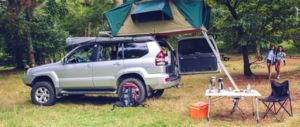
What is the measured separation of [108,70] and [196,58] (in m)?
2.93

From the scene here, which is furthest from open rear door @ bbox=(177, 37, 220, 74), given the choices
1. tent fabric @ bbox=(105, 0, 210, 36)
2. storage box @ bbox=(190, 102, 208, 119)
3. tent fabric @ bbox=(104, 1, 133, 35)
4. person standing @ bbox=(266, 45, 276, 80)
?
person standing @ bbox=(266, 45, 276, 80)

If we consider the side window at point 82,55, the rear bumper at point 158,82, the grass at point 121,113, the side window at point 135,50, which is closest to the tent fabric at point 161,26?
the side window at point 135,50

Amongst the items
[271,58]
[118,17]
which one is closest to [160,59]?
[118,17]

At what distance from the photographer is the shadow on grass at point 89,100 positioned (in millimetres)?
10613

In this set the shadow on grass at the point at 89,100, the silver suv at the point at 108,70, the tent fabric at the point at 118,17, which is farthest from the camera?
the tent fabric at the point at 118,17

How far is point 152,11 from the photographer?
9969 mm

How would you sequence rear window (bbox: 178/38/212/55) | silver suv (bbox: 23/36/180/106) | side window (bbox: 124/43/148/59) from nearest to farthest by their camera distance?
silver suv (bbox: 23/36/180/106) < side window (bbox: 124/43/148/59) < rear window (bbox: 178/38/212/55)

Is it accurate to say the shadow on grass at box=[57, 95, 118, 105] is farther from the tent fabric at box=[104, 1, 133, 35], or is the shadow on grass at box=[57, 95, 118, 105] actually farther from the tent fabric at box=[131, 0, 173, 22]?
the tent fabric at box=[131, 0, 173, 22]

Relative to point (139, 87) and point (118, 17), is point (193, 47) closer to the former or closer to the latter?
point (118, 17)

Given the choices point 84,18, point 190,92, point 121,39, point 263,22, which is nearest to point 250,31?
point 263,22

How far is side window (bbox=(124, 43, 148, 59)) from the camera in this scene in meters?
9.64

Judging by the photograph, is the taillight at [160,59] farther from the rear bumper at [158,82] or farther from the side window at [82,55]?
the side window at [82,55]

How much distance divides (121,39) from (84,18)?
1550 cm

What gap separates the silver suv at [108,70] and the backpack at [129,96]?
0.34 ft
